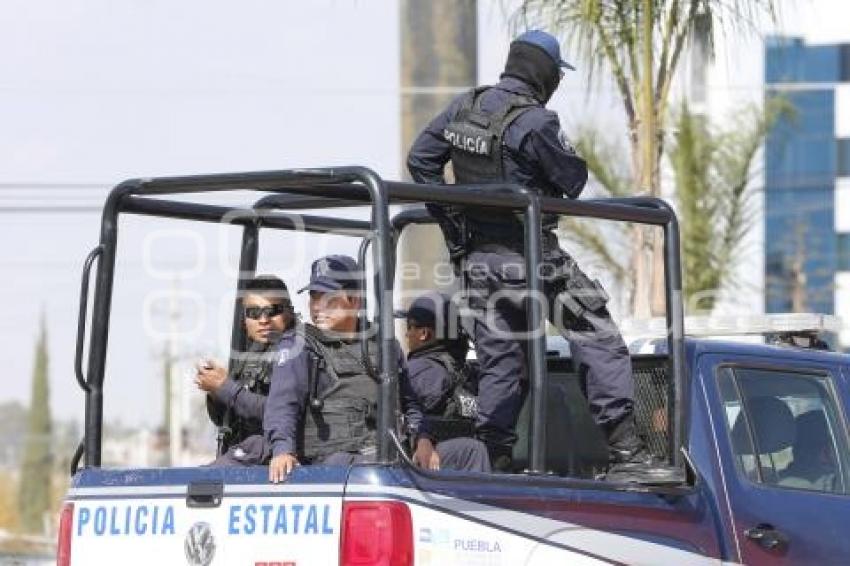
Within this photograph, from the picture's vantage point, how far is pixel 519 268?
696 centimetres

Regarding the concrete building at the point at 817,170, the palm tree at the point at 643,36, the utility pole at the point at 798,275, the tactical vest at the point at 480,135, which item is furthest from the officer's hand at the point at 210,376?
the concrete building at the point at 817,170

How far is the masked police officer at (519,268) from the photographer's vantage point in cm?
698

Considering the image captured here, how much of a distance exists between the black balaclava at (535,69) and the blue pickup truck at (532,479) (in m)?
0.54

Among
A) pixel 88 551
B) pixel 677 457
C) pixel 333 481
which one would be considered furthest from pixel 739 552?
pixel 88 551

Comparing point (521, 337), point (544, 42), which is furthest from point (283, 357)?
point (544, 42)

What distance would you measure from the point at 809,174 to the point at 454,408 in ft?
140

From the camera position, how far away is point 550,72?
24.1ft

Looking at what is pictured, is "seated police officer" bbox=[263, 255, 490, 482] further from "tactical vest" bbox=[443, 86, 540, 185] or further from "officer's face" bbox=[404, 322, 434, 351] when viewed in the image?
"officer's face" bbox=[404, 322, 434, 351]

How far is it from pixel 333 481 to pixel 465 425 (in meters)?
1.35

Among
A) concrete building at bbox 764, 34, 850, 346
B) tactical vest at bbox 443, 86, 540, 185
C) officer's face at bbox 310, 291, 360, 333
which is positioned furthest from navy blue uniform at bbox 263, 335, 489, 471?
concrete building at bbox 764, 34, 850, 346

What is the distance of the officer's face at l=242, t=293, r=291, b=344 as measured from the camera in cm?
762

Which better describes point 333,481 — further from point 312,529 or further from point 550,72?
point 550,72

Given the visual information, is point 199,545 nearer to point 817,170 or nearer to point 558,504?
point 558,504

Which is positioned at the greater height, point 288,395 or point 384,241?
point 384,241
